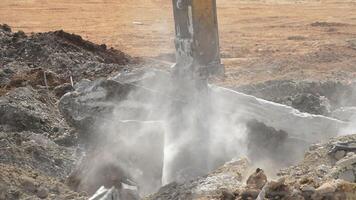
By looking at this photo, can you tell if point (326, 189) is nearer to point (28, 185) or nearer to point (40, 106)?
point (28, 185)

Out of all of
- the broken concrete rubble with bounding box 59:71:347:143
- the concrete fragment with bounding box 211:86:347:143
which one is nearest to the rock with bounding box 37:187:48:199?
the broken concrete rubble with bounding box 59:71:347:143

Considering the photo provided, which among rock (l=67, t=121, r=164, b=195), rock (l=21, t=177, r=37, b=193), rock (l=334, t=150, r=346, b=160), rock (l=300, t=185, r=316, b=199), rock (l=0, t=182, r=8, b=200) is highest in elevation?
rock (l=300, t=185, r=316, b=199)

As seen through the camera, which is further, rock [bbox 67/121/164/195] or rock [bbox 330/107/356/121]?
rock [bbox 330/107/356/121]

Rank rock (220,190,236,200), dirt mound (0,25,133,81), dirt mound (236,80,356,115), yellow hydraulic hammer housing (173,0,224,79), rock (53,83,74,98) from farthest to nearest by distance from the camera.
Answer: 1. dirt mound (0,25,133,81)
2. rock (53,83,74,98)
3. dirt mound (236,80,356,115)
4. yellow hydraulic hammer housing (173,0,224,79)
5. rock (220,190,236,200)

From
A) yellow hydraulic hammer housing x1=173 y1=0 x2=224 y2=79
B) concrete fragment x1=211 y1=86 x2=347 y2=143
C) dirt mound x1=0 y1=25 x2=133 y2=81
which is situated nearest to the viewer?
yellow hydraulic hammer housing x1=173 y1=0 x2=224 y2=79

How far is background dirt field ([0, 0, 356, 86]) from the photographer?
16.1 metres

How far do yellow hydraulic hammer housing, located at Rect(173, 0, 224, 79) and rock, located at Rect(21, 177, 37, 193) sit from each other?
288 centimetres

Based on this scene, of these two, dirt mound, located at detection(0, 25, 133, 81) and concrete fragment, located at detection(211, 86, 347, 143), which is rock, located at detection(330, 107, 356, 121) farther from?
dirt mound, located at detection(0, 25, 133, 81)

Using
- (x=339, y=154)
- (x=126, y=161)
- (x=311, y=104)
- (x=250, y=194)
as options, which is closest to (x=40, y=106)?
(x=126, y=161)

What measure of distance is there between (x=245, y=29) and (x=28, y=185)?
15.5 meters

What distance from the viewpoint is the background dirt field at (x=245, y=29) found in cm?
1611

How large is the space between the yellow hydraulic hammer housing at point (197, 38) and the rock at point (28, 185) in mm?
2882

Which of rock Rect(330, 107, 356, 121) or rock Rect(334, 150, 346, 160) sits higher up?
rock Rect(334, 150, 346, 160)

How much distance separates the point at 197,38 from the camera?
8836 mm
